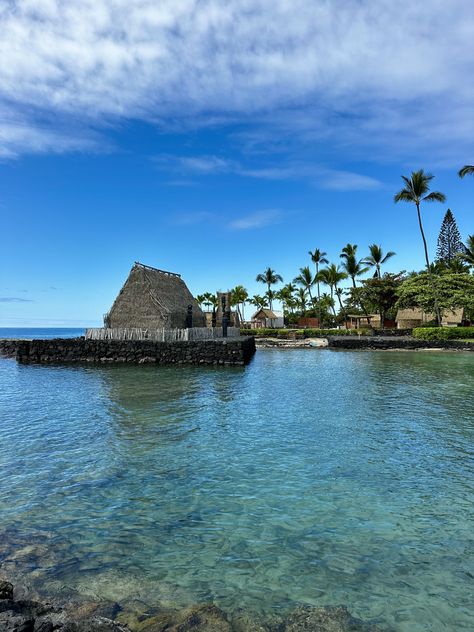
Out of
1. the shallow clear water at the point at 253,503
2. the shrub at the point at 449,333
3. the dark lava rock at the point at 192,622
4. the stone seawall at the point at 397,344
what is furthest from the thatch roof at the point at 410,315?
the dark lava rock at the point at 192,622

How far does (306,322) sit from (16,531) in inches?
2689

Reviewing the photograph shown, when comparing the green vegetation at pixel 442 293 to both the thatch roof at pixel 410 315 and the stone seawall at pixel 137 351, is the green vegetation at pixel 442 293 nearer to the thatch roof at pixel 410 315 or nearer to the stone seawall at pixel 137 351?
the thatch roof at pixel 410 315

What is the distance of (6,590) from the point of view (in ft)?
12.5

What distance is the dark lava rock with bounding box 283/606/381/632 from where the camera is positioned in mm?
3541

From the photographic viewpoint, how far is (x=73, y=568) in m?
4.55

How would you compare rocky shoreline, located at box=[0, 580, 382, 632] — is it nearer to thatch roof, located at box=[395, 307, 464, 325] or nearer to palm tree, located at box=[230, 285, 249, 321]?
thatch roof, located at box=[395, 307, 464, 325]

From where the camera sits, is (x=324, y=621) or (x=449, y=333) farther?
(x=449, y=333)

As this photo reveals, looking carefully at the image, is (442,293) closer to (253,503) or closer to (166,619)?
(253,503)

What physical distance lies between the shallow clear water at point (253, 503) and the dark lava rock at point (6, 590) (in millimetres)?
475

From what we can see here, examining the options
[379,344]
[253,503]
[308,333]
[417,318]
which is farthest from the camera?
[417,318]

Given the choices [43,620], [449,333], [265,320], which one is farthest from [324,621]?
[265,320]

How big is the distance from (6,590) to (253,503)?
327cm

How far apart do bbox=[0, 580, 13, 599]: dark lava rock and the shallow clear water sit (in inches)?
18.7

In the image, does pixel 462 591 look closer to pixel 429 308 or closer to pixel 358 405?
pixel 358 405
